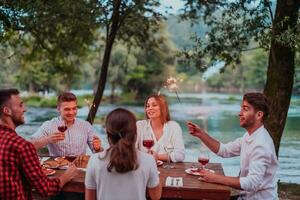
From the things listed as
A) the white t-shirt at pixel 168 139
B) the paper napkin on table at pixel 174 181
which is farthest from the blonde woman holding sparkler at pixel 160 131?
the paper napkin on table at pixel 174 181

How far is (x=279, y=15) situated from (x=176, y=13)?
11.9ft

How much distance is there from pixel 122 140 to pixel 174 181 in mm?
868

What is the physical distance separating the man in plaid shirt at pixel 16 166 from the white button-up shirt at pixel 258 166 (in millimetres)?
1291

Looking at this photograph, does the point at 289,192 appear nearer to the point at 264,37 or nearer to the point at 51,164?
the point at 264,37

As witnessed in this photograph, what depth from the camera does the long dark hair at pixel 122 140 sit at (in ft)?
7.39

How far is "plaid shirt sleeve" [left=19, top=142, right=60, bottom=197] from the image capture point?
240cm

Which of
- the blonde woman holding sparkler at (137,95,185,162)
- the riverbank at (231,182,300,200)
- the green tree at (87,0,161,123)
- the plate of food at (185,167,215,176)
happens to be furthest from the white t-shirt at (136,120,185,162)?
the green tree at (87,0,161,123)

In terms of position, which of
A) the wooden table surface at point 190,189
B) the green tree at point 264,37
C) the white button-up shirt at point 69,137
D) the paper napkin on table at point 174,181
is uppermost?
the green tree at point 264,37

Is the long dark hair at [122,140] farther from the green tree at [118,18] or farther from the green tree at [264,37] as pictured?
the green tree at [118,18]

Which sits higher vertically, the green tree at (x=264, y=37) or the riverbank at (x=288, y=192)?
the green tree at (x=264, y=37)

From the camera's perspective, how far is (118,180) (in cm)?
232

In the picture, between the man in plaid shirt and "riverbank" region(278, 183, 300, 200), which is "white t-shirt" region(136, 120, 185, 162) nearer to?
the man in plaid shirt

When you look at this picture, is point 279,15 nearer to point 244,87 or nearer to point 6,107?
point 6,107

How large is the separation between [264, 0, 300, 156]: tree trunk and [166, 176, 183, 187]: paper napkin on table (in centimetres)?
291
